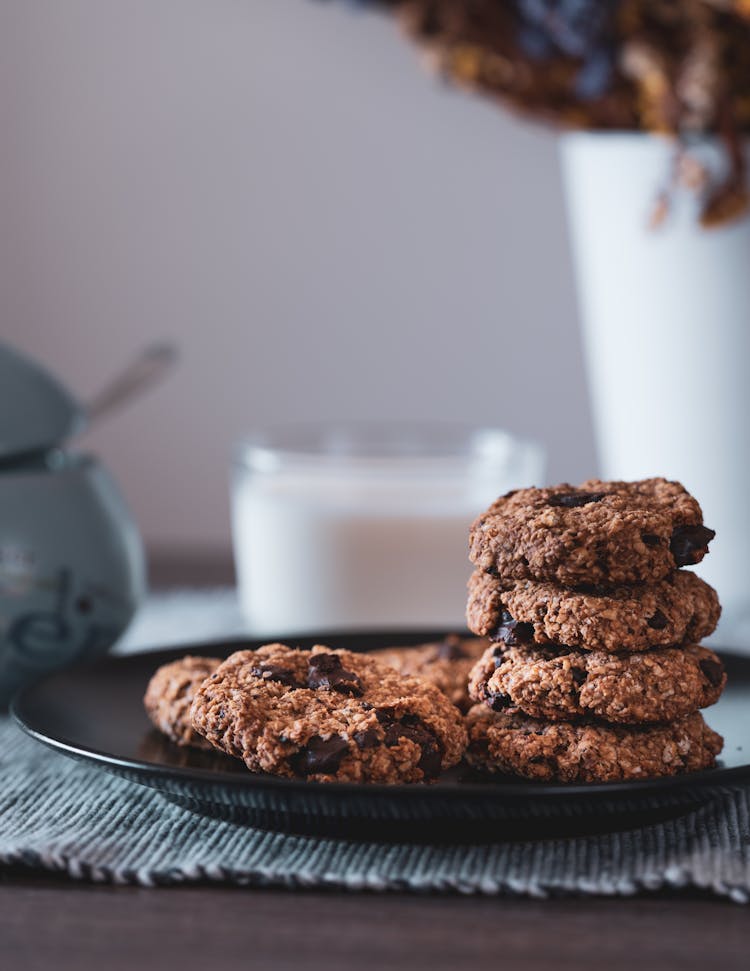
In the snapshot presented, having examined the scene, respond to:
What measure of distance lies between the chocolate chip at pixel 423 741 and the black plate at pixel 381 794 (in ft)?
0.05

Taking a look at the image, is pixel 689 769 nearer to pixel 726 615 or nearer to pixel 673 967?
pixel 673 967

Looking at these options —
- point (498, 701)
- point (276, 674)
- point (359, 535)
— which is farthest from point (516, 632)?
point (359, 535)

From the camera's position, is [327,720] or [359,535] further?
[359,535]

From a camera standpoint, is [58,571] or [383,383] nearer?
[58,571]

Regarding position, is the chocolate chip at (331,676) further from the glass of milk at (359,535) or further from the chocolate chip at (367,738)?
the glass of milk at (359,535)

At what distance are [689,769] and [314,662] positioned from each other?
23cm

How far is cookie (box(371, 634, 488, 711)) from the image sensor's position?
2.97 feet

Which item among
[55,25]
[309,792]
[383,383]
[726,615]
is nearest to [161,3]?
[55,25]

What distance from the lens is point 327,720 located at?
0.74 meters

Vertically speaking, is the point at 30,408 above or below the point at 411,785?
above

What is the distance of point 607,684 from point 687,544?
0.10 m

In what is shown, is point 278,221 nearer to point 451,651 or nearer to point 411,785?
point 451,651

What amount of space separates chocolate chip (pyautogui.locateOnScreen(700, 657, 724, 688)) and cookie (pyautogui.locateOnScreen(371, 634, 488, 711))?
0.18m

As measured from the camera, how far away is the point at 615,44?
61.3 inches
